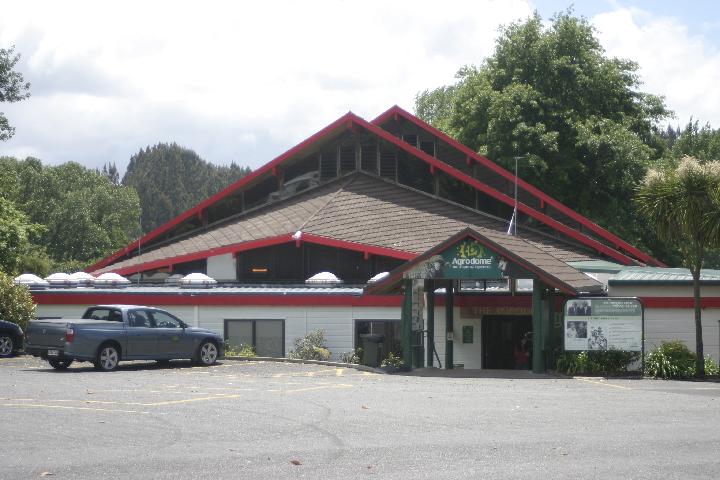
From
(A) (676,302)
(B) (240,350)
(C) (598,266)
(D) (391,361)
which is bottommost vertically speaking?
(D) (391,361)

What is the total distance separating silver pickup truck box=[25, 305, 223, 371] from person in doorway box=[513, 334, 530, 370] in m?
9.80

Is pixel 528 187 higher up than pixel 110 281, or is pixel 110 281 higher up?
pixel 528 187

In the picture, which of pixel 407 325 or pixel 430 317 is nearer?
pixel 407 325

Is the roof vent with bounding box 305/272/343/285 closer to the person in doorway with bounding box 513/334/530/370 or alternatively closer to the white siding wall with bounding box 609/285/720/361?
the person in doorway with bounding box 513/334/530/370

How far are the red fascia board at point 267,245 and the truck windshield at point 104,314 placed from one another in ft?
32.4

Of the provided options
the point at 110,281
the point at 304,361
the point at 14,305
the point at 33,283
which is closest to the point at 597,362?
the point at 304,361

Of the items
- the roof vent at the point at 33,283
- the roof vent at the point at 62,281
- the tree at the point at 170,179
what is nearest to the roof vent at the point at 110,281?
the roof vent at the point at 62,281

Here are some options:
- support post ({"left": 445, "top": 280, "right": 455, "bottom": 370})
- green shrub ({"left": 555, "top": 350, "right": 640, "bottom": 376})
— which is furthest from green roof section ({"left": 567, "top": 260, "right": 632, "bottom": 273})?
green shrub ({"left": 555, "top": 350, "right": 640, "bottom": 376})

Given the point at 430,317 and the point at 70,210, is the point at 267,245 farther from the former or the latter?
the point at 70,210

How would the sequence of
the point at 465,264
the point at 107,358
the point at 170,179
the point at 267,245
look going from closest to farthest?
the point at 107,358 < the point at 465,264 < the point at 267,245 < the point at 170,179

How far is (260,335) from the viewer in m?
33.8

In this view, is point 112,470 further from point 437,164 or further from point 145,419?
point 437,164

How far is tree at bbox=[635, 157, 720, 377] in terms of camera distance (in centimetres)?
2680

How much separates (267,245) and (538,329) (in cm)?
1270
